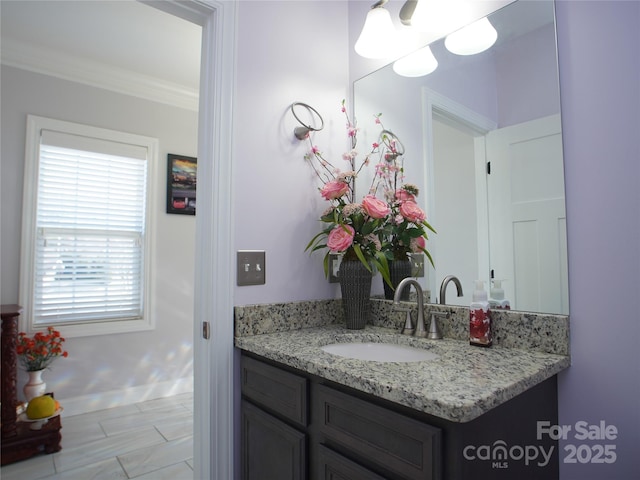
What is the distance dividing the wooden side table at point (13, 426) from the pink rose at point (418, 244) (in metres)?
2.41

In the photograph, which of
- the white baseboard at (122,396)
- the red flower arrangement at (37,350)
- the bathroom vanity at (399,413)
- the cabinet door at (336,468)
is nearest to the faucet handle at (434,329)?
the bathroom vanity at (399,413)

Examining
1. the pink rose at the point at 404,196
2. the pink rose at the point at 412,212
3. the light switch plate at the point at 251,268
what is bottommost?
the light switch plate at the point at 251,268

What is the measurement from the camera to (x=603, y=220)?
100 cm

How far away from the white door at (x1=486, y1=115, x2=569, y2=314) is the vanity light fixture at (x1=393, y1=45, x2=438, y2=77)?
403mm

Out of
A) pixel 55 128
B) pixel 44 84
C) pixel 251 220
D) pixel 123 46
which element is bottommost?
pixel 251 220

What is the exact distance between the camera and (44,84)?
282 cm

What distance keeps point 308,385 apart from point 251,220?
640mm

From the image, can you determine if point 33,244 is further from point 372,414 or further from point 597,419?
point 597,419

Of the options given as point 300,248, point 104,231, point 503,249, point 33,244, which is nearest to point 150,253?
point 104,231

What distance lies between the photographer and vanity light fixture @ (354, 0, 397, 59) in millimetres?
1479

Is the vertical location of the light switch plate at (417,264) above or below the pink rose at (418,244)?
below

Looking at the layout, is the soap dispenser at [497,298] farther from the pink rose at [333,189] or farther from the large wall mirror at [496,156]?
the pink rose at [333,189]

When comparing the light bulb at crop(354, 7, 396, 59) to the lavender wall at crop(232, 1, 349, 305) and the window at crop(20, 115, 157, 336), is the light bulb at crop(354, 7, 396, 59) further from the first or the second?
the window at crop(20, 115, 157, 336)

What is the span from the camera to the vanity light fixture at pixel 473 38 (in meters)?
1.30
